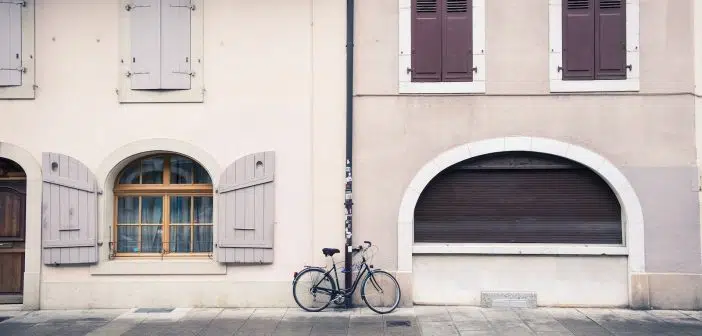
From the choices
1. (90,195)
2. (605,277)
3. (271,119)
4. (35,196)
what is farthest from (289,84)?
(605,277)

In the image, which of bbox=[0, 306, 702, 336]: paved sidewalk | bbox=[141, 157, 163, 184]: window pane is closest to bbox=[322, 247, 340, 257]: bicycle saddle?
bbox=[0, 306, 702, 336]: paved sidewalk

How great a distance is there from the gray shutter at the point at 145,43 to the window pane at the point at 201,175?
1.41 meters

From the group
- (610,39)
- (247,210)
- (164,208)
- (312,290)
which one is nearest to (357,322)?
(312,290)

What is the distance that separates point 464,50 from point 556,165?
90.3 inches

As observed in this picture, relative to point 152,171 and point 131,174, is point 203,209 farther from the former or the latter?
point 131,174

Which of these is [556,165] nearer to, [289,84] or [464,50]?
[464,50]

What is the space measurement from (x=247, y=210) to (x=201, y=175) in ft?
3.60

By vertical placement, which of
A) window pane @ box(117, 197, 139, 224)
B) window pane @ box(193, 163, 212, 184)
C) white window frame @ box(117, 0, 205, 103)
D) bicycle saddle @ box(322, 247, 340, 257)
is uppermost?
white window frame @ box(117, 0, 205, 103)

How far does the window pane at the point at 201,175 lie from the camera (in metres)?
9.41

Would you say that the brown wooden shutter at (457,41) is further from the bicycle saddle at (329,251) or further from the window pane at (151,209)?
the window pane at (151,209)

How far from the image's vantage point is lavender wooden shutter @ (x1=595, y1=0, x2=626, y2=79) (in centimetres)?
889

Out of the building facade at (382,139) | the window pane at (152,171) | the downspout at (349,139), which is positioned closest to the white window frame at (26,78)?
the building facade at (382,139)

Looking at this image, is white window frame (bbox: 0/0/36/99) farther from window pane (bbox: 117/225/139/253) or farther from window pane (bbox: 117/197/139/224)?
window pane (bbox: 117/225/139/253)

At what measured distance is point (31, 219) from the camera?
9039mm
